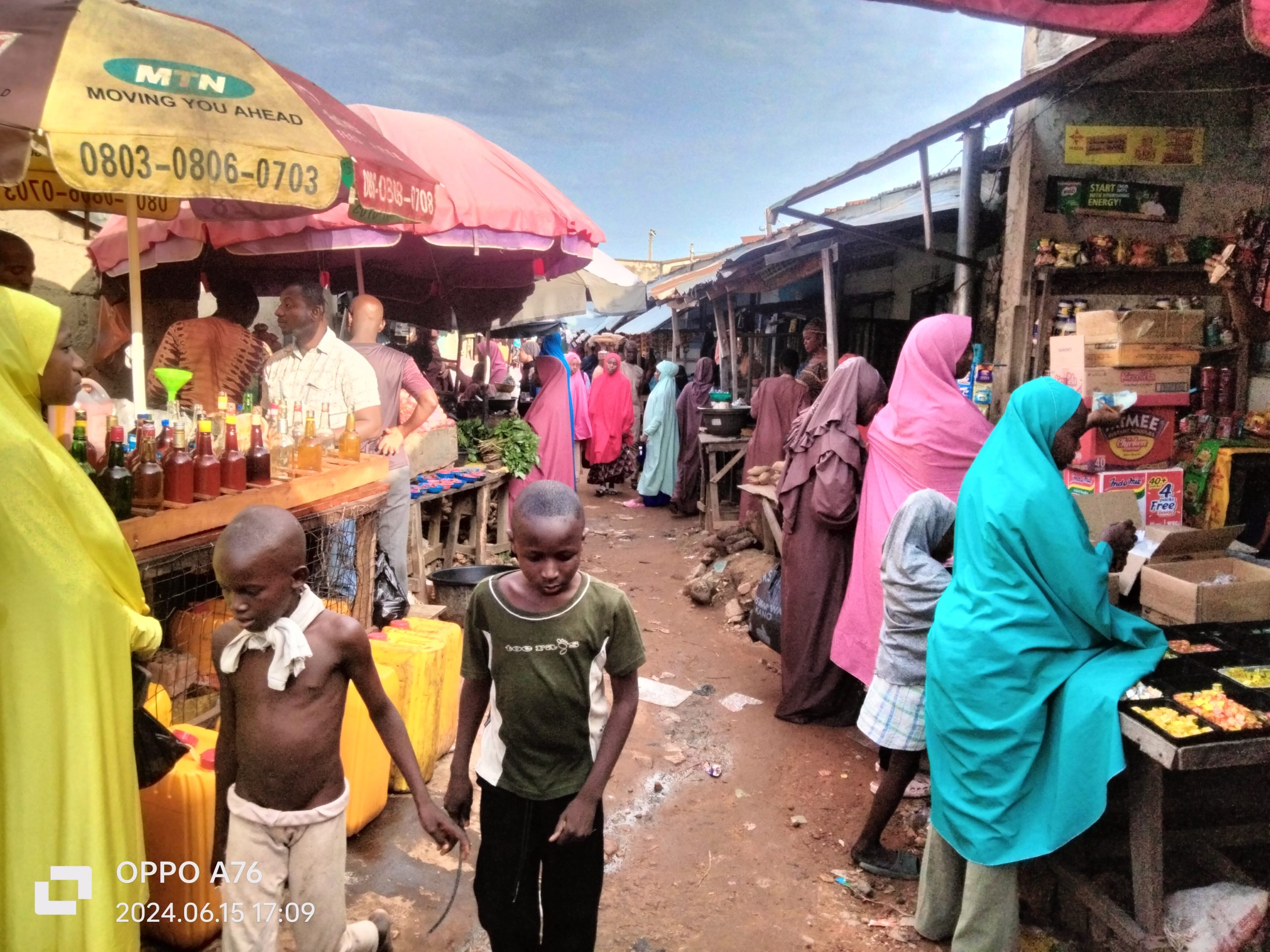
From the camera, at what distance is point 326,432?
4.52 metres

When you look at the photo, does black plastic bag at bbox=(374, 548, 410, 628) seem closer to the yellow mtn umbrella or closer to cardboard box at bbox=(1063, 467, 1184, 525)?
the yellow mtn umbrella

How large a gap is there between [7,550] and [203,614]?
1837mm

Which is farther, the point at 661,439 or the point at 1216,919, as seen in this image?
the point at 661,439

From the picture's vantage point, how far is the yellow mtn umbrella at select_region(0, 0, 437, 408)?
260 centimetres

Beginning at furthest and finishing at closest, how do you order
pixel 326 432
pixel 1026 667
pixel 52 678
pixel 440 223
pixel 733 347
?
pixel 733 347 → pixel 440 223 → pixel 326 432 → pixel 1026 667 → pixel 52 678

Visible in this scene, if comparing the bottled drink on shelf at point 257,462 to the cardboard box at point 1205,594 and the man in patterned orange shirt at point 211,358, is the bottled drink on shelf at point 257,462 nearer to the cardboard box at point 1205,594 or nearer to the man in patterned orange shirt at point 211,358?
the man in patterned orange shirt at point 211,358

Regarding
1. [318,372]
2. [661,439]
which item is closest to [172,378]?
[318,372]

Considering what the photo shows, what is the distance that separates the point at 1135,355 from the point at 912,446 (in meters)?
1.54

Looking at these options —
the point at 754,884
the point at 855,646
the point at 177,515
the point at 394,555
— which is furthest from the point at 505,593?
the point at 394,555

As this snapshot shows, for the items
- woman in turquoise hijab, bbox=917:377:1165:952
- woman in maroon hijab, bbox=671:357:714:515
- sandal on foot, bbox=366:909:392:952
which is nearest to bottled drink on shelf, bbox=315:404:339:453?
sandal on foot, bbox=366:909:392:952

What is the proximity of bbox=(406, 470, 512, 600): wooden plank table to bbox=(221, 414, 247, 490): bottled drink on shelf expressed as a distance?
9.17 ft

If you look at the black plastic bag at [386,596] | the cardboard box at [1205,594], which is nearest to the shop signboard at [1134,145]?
the cardboard box at [1205,594]

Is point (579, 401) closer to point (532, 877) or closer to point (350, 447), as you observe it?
point (350, 447)

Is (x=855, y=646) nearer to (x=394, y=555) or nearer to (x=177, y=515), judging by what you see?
(x=394, y=555)
